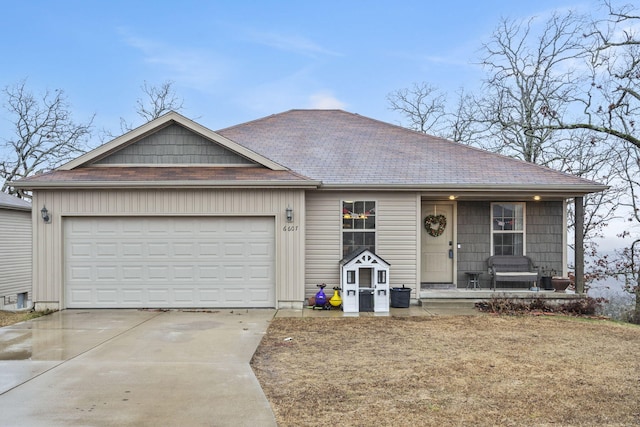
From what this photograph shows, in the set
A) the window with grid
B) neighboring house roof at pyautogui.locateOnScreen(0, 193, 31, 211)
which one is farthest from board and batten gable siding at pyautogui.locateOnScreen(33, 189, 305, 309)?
neighboring house roof at pyautogui.locateOnScreen(0, 193, 31, 211)

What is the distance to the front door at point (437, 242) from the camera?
11.7 m

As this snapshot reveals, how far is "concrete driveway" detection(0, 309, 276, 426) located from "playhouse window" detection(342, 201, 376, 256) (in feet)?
9.55

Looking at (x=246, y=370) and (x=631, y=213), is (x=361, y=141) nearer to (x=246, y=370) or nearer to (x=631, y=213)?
(x=246, y=370)

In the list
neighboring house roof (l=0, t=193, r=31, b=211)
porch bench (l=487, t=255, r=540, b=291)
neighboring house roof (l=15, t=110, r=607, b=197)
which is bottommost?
porch bench (l=487, t=255, r=540, b=291)

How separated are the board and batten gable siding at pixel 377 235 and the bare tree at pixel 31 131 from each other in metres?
20.9

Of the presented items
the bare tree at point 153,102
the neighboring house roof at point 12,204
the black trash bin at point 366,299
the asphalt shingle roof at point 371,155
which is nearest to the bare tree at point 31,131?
the bare tree at point 153,102

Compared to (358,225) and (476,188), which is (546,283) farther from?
(358,225)

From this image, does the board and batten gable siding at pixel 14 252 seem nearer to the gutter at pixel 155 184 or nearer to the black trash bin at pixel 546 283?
the gutter at pixel 155 184

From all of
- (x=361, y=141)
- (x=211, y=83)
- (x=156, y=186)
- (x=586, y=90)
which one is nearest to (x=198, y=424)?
(x=156, y=186)

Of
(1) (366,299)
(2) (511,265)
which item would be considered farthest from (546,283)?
(1) (366,299)

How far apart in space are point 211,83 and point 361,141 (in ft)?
A: 36.2

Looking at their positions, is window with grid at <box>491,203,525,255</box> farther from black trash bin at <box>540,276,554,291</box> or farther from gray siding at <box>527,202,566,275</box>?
black trash bin at <box>540,276,554,291</box>

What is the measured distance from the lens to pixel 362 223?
1060 centimetres

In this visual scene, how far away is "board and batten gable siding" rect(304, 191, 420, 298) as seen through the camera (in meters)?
10.5
